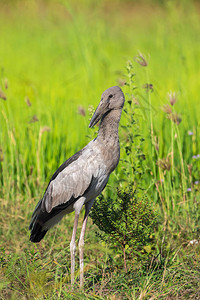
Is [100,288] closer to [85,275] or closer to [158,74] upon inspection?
[85,275]

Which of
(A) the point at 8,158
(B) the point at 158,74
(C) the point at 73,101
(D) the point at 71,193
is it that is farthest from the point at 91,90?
(D) the point at 71,193

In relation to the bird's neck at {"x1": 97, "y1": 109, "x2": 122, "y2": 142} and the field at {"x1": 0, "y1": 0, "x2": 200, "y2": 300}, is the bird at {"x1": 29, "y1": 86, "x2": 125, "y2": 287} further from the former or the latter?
the field at {"x1": 0, "y1": 0, "x2": 200, "y2": 300}

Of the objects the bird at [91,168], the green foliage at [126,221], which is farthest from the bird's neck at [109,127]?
the green foliage at [126,221]

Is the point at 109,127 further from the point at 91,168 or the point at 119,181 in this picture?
the point at 119,181

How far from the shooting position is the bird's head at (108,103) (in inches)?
137

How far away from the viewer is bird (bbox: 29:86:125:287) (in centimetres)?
346

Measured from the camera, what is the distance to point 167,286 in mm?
3398

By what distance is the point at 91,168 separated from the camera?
344 centimetres

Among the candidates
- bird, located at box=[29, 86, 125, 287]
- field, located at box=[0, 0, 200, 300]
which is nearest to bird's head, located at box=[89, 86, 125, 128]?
bird, located at box=[29, 86, 125, 287]

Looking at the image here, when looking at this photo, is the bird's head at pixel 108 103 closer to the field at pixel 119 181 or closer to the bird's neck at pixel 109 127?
the bird's neck at pixel 109 127

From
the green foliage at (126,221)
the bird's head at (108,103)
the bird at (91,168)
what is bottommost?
the green foliage at (126,221)

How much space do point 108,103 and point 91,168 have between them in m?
0.46

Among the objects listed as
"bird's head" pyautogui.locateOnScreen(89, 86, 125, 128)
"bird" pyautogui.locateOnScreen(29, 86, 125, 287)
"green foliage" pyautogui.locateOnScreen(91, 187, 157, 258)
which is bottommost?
"green foliage" pyautogui.locateOnScreen(91, 187, 157, 258)

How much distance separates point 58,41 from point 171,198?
6902 millimetres
